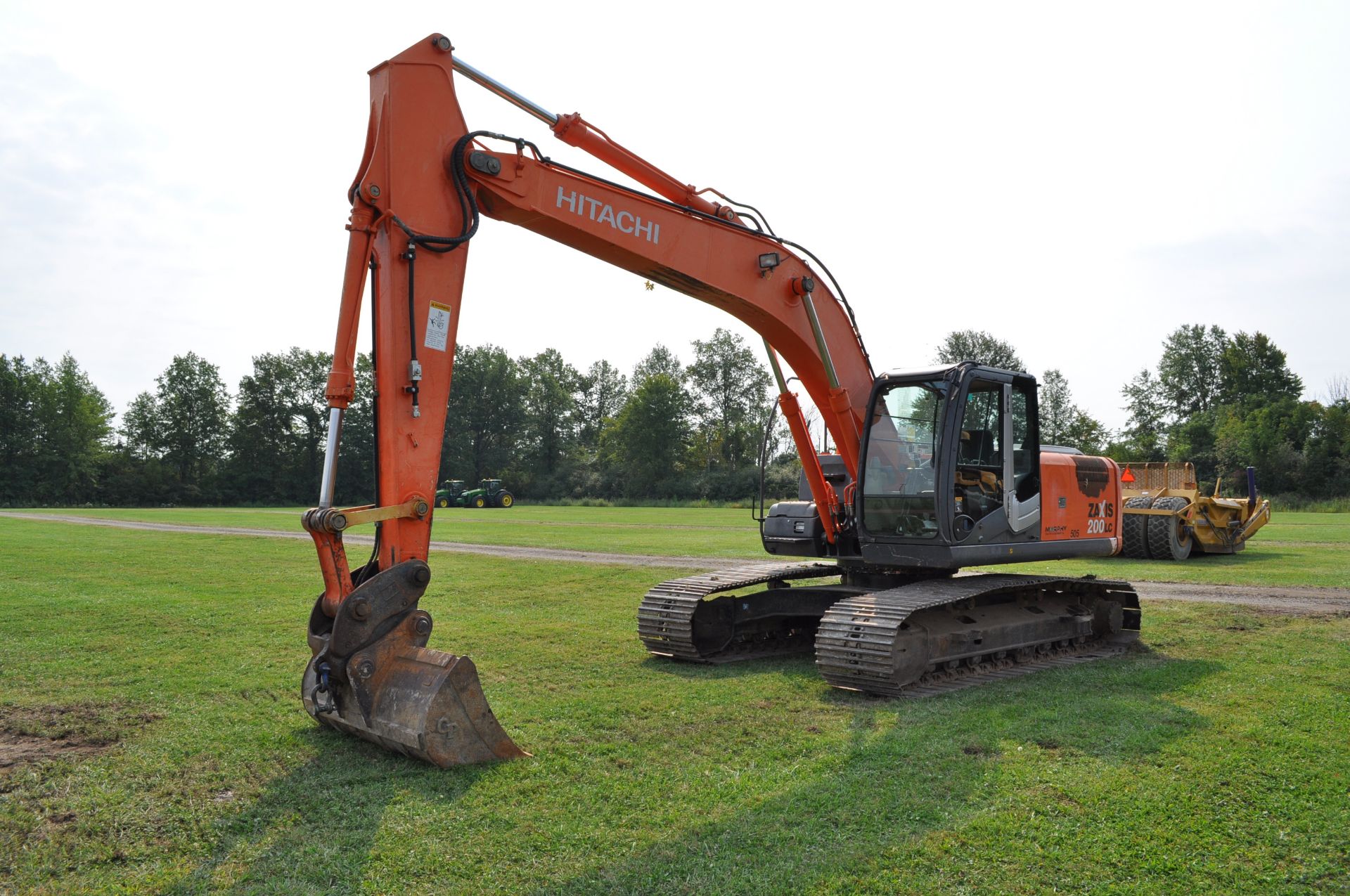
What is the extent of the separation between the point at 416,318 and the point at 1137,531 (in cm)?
1903

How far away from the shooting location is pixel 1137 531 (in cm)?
2072

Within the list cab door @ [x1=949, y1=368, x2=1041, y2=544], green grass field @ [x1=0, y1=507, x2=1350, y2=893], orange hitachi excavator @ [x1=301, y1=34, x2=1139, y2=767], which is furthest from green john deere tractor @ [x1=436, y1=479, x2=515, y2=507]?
cab door @ [x1=949, y1=368, x2=1041, y2=544]

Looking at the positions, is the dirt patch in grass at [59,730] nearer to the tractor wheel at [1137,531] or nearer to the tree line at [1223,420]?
the tractor wheel at [1137,531]

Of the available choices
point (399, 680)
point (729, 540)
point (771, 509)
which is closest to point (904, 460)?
point (771, 509)

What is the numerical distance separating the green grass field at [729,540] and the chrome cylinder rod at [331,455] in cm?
1085

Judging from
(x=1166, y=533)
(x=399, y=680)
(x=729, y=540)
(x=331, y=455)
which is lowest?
(x=399, y=680)

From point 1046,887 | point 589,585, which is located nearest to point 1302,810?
point 1046,887

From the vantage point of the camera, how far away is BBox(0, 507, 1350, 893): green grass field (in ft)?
14.2

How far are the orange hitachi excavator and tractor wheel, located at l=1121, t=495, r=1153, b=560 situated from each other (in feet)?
35.9

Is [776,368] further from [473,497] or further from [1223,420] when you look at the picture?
[1223,420]

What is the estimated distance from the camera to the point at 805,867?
171 inches

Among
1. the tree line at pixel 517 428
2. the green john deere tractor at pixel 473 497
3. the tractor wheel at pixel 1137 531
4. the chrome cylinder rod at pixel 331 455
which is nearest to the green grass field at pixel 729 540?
the tractor wheel at pixel 1137 531

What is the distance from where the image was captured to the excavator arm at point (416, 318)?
575 centimetres

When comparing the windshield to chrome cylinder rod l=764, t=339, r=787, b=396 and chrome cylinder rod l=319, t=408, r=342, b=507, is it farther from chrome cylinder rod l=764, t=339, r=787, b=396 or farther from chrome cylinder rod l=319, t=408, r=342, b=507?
chrome cylinder rod l=319, t=408, r=342, b=507
